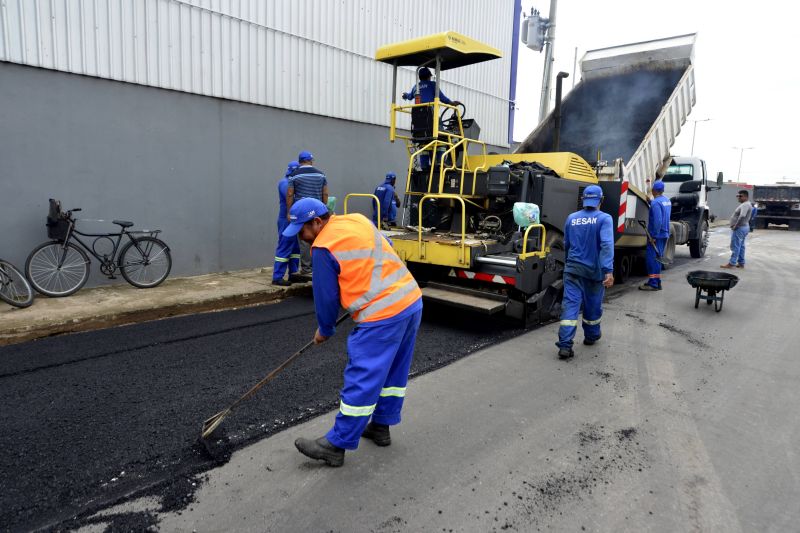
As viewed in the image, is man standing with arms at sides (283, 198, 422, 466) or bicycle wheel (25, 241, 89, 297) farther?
bicycle wheel (25, 241, 89, 297)

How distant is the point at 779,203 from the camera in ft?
77.4

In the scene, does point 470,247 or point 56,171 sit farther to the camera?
point 56,171

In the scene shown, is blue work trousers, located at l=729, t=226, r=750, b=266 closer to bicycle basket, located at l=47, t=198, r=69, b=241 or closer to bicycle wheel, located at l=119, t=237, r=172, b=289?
bicycle wheel, located at l=119, t=237, r=172, b=289

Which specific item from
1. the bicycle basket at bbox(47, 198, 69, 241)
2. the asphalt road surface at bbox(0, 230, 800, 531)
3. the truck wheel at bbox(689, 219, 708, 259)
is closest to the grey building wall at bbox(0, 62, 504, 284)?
the bicycle basket at bbox(47, 198, 69, 241)

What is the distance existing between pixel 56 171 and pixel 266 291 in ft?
9.20

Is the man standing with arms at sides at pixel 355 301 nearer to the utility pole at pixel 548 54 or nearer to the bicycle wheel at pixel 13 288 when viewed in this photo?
the bicycle wheel at pixel 13 288

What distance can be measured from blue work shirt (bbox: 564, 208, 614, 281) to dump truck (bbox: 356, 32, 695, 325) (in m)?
0.52

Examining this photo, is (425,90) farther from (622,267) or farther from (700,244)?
(700,244)

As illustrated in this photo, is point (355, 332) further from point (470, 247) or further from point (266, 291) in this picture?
point (266, 291)

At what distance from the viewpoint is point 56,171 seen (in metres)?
6.06

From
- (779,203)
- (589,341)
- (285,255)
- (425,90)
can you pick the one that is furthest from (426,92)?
(779,203)

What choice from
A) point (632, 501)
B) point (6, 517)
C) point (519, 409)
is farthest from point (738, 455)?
point (6, 517)

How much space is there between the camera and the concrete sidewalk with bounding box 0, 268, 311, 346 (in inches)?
190

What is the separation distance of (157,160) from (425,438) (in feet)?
18.8
